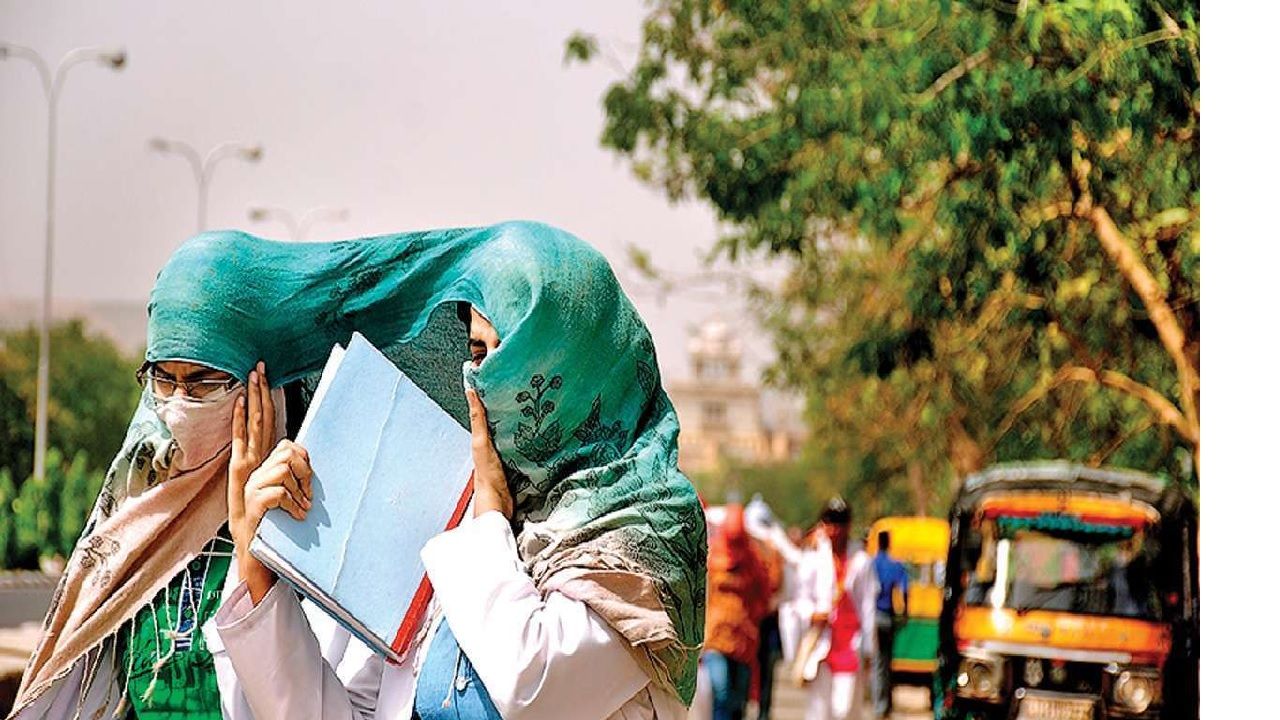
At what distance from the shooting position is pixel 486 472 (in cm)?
353

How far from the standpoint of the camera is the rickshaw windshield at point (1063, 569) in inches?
519

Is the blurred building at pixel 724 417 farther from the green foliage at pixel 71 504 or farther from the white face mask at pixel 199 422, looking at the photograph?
the white face mask at pixel 199 422

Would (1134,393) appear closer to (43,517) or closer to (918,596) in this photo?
(918,596)

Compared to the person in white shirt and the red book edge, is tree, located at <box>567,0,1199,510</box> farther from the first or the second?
the red book edge

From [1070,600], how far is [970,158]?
2728mm

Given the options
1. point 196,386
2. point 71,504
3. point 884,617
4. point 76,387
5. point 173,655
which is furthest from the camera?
point 76,387

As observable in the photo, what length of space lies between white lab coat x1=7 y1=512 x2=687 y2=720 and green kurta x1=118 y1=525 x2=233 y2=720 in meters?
0.09

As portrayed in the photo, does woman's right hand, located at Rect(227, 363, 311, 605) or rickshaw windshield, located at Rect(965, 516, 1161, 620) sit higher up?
woman's right hand, located at Rect(227, 363, 311, 605)

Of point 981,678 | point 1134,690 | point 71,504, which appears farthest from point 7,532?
point 1134,690

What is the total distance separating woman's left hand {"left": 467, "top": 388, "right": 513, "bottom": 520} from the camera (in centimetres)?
350

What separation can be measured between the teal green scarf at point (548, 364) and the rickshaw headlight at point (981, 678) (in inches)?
397

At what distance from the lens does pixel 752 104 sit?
1697 cm

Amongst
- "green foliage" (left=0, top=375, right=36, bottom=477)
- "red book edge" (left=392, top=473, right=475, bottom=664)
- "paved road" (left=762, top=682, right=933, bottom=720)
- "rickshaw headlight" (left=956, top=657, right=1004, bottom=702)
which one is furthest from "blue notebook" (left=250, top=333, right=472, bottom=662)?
"green foliage" (left=0, top=375, right=36, bottom=477)
